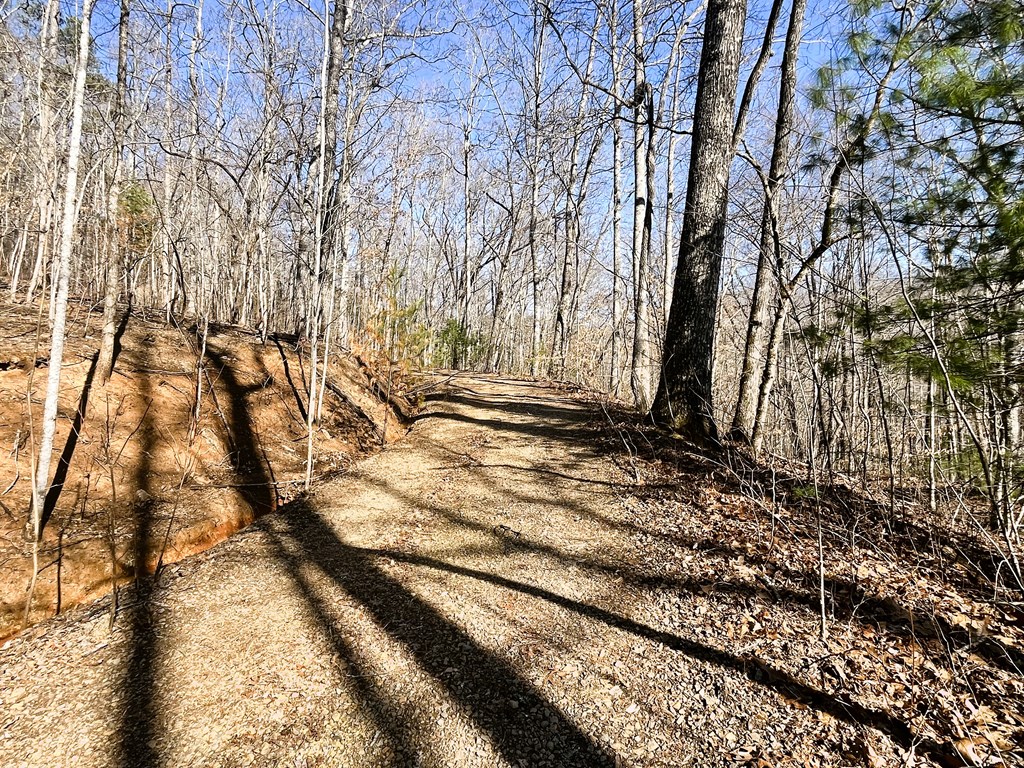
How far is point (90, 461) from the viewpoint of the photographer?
3.60m

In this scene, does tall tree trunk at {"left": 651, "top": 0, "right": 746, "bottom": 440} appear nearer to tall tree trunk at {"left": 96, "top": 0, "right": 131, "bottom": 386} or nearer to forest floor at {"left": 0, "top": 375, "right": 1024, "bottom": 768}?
forest floor at {"left": 0, "top": 375, "right": 1024, "bottom": 768}

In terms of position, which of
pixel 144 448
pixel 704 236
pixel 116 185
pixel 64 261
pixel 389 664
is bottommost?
pixel 389 664

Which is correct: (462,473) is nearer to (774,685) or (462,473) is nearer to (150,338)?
(774,685)

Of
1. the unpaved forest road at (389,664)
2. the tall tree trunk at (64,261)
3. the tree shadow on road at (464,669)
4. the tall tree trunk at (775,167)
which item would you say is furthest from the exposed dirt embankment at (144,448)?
the tall tree trunk at (775,167)

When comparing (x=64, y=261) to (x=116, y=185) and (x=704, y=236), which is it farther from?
(x=704, y=236)

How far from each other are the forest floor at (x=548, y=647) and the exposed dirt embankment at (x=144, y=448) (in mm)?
280

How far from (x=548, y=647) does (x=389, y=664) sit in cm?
86

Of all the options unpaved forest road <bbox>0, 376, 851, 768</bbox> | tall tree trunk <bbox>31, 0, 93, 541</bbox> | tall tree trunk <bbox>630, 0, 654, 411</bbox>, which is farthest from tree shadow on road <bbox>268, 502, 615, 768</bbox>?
tall tree trunk <bbox>630, 0, 654, 411</bbox>

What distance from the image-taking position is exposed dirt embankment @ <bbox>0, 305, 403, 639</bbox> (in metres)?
2.93

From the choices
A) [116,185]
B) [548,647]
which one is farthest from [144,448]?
[548,647]

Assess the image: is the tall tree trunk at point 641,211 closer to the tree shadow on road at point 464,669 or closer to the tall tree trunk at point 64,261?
the tree shadow on road at point 464,669

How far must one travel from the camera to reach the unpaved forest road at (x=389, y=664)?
6.49 ft

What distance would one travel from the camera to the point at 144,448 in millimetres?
4008

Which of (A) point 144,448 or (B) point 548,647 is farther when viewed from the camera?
(A) point 144,448
